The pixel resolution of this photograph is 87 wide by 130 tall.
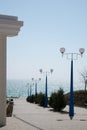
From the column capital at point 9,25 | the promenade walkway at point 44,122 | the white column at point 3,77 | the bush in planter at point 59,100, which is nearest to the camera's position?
the column capital at point 9,25

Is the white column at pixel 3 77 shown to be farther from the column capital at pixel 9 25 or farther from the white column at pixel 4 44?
the column capital at pixel 9 25

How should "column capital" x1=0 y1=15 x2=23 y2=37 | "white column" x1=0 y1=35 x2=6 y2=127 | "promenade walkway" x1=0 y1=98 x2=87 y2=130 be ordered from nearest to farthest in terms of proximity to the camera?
1. "column capital" x1=0 y1=15 x2=23 y2=37
2. "promenade walkway" x1=0 y1=98 x2=87 y2=130
3. "white column" x1=0 y1=35 x2=6 y2=127

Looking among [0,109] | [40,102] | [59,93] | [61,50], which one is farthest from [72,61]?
[40,102]

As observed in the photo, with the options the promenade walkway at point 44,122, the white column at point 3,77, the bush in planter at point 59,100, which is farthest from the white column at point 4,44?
the bush in planter at point 59,100

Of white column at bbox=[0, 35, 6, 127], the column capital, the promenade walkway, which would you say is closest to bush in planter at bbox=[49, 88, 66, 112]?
the promenade walkway

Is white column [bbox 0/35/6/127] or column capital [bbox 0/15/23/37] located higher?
column capital [bbox 0/15/23/37]

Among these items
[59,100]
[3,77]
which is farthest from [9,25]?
[59,100]

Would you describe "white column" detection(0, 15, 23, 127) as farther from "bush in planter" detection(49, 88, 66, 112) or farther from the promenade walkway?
"bush in planter" detection(49, 88, 66, 112)

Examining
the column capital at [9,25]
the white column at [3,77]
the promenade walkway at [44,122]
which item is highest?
the column capital at [9,25]

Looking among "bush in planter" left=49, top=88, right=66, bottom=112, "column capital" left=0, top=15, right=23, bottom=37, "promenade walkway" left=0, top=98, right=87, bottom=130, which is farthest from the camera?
"bush in planter" left=49, top=88, right=66, bottom=112

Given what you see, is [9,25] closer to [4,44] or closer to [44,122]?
[4,44]

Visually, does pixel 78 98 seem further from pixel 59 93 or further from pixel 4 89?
pixel 4 89

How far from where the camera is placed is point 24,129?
13688 mm

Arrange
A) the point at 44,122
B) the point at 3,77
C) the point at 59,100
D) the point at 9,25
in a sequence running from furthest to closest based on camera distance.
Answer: the point at 59,100 < the point at 44,122 < the point at 3,77 < the point at 9,25
